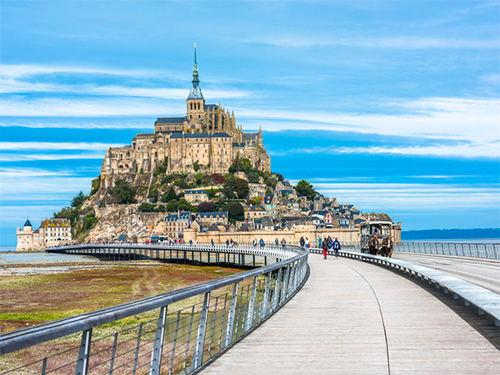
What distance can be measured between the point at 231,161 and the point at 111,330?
140 metres

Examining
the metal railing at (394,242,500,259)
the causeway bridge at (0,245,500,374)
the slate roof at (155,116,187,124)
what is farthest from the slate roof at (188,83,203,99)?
the causeway bridge at (0,245,500,374)

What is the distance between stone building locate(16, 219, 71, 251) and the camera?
155250 mm

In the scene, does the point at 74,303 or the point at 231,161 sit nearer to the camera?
the point at 74,303

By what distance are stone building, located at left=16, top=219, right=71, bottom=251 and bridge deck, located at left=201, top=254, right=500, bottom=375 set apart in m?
A: 152

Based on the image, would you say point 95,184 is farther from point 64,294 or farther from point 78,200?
point 64,294

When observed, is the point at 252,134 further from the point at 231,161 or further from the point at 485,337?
the point at 485,337

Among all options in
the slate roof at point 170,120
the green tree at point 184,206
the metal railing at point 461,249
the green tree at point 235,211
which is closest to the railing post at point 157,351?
the metal railing at point 461,249

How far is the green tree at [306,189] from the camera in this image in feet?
560

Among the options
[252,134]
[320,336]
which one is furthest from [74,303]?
[252,134]

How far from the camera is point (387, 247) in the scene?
33531mm

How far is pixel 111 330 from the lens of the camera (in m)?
19.8

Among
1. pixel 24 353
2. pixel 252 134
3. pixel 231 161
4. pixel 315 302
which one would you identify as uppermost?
pixel 252 134

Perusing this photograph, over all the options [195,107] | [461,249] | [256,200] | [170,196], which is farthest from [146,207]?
[461,249]

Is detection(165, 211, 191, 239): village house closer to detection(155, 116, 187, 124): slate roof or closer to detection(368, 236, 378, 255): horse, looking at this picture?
detection(155, 116, 187, 124): slate roof
